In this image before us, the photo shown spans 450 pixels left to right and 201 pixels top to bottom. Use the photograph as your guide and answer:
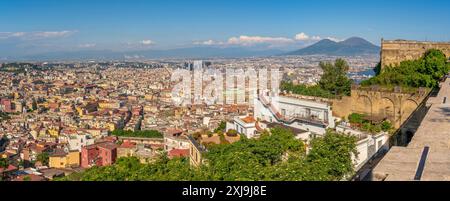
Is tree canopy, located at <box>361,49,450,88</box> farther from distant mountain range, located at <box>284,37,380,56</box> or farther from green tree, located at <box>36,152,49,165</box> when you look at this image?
distant mountain range, located at <box>284,37,380,56</box>

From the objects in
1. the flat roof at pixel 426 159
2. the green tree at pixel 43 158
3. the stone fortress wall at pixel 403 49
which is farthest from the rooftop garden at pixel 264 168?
the green tree at pixel 43 158

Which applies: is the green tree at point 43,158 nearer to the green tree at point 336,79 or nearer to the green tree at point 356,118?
the green tree at point 336,79

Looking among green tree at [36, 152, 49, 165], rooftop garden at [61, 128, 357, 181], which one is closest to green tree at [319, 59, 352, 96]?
rooftop garden at [61, 128, 357, 181]

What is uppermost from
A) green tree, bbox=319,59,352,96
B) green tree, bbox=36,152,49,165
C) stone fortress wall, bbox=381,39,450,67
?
stone fortress wall, bbox=381,39,450,67

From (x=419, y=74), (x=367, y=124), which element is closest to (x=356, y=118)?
(x=367, y=124)
